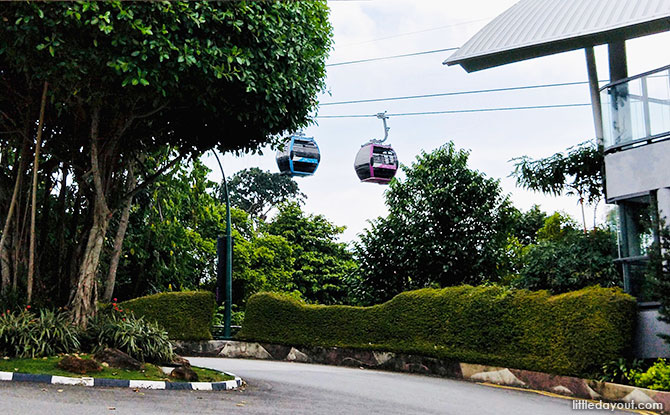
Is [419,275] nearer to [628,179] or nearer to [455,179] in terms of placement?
[455,179]

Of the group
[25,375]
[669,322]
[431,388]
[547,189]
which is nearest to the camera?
[25,375]

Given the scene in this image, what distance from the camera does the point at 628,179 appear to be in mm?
16688

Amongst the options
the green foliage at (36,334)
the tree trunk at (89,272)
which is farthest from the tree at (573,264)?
the green foliage at (36,334)

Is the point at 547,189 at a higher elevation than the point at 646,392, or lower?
higher

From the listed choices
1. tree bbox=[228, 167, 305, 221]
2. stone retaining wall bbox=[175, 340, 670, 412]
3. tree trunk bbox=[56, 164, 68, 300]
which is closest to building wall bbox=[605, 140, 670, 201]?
stone retaining wall bbox=[175, 340, 670, 412]

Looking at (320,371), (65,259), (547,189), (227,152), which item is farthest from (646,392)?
(65,259)

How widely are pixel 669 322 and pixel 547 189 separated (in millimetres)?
6499

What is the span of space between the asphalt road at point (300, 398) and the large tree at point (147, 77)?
164 inches

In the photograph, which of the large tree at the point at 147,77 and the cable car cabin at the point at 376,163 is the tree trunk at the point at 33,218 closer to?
the large tree at the point at 147,77

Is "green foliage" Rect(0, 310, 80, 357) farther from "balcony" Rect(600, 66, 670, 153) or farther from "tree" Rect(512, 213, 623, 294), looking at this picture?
"balcony" Rect(600, 66, 670, 153)

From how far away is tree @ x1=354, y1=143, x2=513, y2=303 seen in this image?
28.4 metres

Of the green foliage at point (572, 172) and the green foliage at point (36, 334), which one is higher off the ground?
the green foliage at point (572, 172)

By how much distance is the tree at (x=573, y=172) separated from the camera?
61.3 ft

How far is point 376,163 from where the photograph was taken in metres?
26.7
